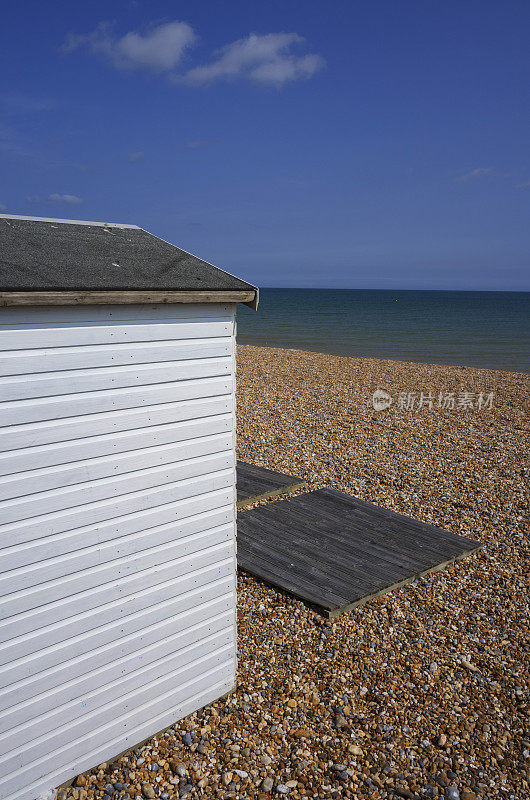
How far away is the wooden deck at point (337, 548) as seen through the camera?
5555 mm

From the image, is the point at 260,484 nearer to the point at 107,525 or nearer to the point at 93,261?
the point at 107,525

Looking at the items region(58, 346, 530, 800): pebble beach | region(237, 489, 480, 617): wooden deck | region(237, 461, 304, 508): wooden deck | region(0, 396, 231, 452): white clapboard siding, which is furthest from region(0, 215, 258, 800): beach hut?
region(237, 461, 304, 508): wooden deck

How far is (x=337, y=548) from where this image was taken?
20.8ft


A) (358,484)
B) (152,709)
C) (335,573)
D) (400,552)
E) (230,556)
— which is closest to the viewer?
(152,709)

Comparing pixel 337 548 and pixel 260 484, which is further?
pixel 260 484

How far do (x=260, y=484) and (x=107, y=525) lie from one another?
4867 mm

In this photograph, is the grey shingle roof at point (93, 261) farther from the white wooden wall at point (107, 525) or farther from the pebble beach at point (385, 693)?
the pebble beach at point (385, 693)

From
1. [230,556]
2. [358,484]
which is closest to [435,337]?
[358,484]

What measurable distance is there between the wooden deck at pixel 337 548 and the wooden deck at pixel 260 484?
0.32 metres

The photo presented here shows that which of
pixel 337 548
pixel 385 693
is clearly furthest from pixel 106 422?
pixel 337 548

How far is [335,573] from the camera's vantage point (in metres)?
5.79

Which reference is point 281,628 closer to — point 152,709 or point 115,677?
point 152,709

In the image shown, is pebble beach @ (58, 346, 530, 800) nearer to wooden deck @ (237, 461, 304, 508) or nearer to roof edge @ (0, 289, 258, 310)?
wooden deck @ (237, 461, 304, 508)

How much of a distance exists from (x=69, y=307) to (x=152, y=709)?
106 inches
